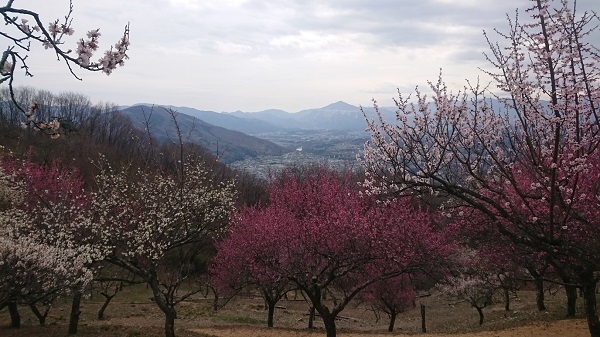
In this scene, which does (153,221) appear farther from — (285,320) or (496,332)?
(496,332)

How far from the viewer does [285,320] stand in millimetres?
25750

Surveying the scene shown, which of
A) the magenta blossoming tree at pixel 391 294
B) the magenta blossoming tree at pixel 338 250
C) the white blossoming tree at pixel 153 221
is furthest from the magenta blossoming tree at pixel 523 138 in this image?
the magenta blossoming tree at pixel 391 294

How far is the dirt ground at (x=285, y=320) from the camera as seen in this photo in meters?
15.9

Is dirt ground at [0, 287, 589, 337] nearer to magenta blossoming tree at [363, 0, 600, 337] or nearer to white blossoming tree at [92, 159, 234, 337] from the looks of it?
white blossoming tree at [92, 159, 234, 337]

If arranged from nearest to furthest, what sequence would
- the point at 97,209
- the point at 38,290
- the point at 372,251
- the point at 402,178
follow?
the point at 402,178, the point at 38,290, the point at 372,251, the point at 97,209

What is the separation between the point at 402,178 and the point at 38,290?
10.4 metres

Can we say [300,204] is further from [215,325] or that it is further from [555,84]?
[555,84]

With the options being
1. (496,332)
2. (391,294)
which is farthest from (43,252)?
(391,294)

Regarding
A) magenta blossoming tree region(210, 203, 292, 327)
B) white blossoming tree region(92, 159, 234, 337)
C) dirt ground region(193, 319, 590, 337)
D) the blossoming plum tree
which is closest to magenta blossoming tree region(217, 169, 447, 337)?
magenta blossoming tree region(210, 203, 292, 327)

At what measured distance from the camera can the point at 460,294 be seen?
80.5 ft

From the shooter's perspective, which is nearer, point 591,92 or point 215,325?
point 591,92

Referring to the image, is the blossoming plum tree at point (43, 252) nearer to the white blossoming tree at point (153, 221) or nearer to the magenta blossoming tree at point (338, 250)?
the white blossoming tree at point (153, 221)

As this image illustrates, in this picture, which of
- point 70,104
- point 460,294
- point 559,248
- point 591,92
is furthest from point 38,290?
point 70,104

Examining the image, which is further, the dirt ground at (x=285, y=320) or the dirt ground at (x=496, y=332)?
the dirt ground at (x=285, y=320)
